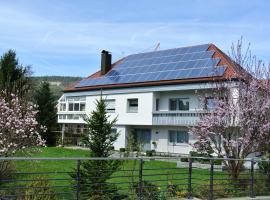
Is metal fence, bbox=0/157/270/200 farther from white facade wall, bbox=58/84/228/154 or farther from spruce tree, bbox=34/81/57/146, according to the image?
spruce tree, bbox=34/81/57/146

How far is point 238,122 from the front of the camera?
16.5m

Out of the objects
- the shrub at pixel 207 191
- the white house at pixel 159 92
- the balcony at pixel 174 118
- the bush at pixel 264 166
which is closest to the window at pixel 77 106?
the white house at pixel 159 92

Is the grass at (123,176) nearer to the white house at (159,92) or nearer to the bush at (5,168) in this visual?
the bush at (5,168)

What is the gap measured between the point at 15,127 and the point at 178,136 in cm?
2738

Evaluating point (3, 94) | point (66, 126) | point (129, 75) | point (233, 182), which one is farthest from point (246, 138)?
point (66, 126)

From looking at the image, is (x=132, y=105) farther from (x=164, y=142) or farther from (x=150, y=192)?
(x=150, y=192)

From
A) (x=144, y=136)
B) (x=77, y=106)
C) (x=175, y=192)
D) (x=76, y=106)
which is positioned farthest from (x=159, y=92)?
(x=175, y=192)

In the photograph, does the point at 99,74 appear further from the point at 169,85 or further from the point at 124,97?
the point at 169,85

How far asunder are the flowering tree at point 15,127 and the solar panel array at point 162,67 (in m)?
21.9

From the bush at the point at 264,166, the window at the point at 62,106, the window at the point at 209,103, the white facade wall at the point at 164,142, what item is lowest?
the bush at the point at 264,166

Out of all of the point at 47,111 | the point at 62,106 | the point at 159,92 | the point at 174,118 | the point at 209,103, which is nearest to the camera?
Result: the point at 209,103

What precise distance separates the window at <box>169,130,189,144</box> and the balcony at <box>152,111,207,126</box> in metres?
1.42

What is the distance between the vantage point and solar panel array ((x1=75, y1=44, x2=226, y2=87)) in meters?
41.1

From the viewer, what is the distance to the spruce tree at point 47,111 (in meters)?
53.9
